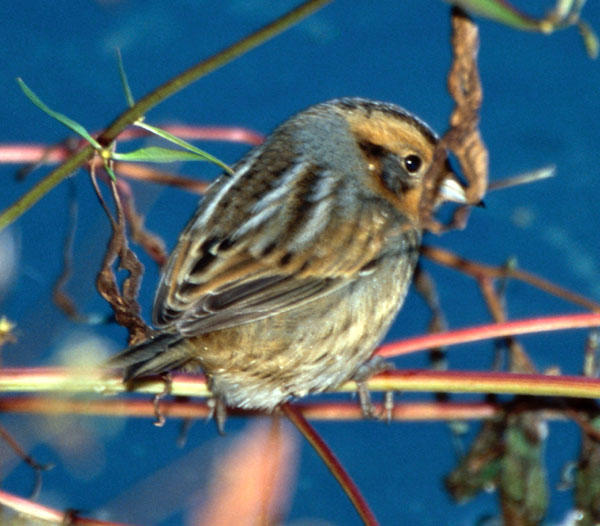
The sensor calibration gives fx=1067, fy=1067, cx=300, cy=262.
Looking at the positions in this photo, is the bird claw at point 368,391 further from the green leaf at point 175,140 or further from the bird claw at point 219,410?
the green leaf at point 175,140

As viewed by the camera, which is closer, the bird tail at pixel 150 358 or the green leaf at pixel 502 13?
the green leaf at pixel 502 13

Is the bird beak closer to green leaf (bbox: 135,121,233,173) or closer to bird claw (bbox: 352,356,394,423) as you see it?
bird claw (bbox: 352,356,394,423)

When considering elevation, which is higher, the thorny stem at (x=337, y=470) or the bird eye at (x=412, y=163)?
the bird eye at (x=412, y=163)

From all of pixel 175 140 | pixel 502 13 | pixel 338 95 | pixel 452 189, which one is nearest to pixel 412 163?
pixel 452 189

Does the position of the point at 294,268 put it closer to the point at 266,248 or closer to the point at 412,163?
the point at 266,248

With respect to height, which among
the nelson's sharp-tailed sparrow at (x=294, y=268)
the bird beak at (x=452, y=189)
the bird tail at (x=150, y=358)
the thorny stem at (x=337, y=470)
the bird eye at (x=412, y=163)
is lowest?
the thorny stem at (x=337, y=470)

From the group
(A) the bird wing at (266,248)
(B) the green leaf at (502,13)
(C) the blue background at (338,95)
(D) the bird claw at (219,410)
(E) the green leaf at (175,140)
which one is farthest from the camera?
(C) the blue background at (338,95)

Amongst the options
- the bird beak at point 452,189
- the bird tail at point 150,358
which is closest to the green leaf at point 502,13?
the bird tail at point 150,358
